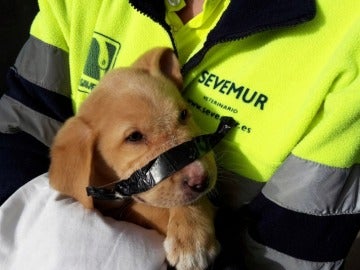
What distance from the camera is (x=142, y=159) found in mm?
1146

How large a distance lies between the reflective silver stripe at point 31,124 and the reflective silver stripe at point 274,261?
0.60 m

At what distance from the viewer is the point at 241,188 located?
1252 millimetres

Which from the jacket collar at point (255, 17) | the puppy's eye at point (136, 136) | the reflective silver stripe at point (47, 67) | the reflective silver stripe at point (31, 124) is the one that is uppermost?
the jacket collar at point (255, 17)

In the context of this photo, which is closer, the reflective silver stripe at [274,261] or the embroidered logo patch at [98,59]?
the reflective silver stripe at [274,261]

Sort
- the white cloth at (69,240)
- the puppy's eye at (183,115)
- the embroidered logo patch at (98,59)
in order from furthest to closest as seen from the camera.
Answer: the embroidered logo patch at (98,59) → the puppy's eye at (183,115) → the white cloth at (69,240)

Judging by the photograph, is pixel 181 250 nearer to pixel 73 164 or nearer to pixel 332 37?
pixel 73 164

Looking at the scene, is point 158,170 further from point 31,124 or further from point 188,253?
point 31,124

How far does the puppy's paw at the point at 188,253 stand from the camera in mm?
1122

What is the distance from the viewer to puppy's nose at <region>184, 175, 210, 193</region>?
43.9 inches

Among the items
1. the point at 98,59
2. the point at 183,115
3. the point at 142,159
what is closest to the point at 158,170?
the point at 142,159

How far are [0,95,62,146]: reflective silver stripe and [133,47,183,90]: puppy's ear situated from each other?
1.06ft

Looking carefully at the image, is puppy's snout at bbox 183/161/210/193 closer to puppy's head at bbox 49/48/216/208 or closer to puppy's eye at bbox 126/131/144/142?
puppy's head at bbox 49/48/216/208

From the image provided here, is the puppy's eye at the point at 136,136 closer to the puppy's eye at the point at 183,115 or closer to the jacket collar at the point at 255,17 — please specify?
the puppy's eye at the point at 183,115

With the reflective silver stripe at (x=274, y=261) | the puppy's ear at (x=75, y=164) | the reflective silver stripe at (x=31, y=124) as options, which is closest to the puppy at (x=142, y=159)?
the puppy's ear at (x=75, y=164)
